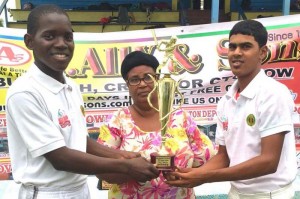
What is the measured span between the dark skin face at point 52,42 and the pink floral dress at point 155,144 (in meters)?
0.58

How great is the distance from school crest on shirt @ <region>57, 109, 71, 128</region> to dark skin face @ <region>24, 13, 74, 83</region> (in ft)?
0.64

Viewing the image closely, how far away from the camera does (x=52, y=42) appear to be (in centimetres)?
162

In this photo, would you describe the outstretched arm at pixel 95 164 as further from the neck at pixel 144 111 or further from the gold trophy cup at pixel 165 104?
the neck at pixel 144 111

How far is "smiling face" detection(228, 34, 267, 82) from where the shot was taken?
1.88 metres

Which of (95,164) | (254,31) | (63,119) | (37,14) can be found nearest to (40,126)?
(63,119)

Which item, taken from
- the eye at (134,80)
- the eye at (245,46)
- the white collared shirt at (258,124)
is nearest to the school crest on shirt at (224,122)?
the white collared shirt at (258,124)

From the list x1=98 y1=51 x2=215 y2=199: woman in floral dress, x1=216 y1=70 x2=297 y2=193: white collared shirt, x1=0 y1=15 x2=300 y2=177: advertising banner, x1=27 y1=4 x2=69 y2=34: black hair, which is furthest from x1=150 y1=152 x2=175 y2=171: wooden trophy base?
x1=0 y1=15 x2=300 y2=177: advertising banner

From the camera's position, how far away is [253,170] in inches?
70.9

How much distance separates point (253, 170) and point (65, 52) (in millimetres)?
1024

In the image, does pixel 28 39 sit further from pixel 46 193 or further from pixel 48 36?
pixel 46 193

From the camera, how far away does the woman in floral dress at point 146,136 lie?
2086mm

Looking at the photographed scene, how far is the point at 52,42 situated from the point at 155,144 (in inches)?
31.7

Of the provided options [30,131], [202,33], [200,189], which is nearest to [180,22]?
[202,33]

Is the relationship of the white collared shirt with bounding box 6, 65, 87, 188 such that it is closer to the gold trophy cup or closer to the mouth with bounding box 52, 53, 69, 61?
the mouth with bounding box 52, 53, 69, 61
